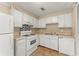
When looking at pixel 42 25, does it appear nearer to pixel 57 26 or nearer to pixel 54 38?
pixel 57 26

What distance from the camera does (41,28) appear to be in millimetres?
5051

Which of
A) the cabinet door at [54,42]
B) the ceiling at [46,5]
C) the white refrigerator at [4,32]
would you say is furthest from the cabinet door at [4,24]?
the cabinet door at [54,42]

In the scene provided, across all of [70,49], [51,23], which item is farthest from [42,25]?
[70,49]

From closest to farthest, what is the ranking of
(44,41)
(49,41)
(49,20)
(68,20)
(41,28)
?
(68,20)
(49,41)
(44,41)
(49,20)
(41,28)

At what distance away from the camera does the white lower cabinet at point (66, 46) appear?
2896 millimetres

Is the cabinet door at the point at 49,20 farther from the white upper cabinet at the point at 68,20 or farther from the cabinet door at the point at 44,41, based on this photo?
the white upper cabinet at the point at 68,20

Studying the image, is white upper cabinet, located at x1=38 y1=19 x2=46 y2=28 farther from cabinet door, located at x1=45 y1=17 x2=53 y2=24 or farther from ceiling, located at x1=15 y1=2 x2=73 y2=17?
ceiling, located at x1=15 y1=2 x2=73 y2=17

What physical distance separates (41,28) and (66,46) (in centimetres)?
219

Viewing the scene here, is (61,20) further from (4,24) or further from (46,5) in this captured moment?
(4,24)

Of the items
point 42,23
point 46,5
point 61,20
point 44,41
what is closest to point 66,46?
point 61,20

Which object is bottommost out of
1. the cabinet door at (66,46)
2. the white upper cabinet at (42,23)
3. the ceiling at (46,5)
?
the cabinet door at (66,46)

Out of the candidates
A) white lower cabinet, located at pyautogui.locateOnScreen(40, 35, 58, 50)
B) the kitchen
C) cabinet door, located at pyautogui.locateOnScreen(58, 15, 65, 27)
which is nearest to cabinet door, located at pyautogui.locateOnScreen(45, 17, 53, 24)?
the kitchen

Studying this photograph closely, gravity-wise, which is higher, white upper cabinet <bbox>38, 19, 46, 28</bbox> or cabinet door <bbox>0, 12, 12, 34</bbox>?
white upper cabinet <bbox>38, 19, 46, 28</bbox>

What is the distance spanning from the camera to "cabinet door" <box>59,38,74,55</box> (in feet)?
9.51
